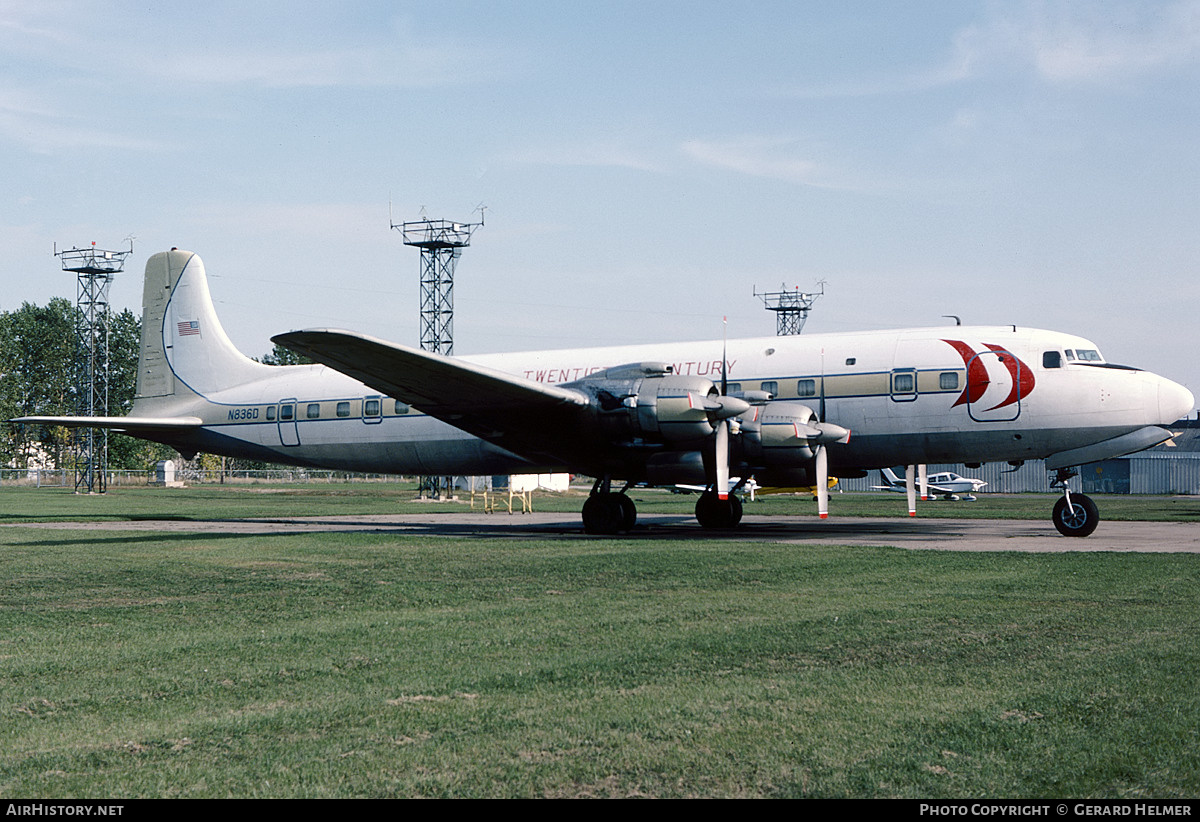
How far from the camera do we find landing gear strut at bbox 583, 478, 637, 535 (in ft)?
72.6

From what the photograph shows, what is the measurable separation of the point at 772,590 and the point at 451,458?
1476 cm

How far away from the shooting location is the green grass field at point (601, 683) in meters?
4.98

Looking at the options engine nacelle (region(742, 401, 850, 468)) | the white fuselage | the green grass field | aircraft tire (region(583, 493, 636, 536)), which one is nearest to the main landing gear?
the white fuselage

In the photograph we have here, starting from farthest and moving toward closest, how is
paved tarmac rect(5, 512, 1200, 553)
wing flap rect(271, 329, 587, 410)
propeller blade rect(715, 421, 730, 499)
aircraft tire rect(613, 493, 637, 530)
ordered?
aircraft tire rect(613, 493, 637, 530) → propeller blade rect(715, 421, 730, 499) → paved tarmac rect(5, 512, 1200, 553) → wing flap rect(271, 329, 587, 410)

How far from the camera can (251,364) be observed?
94.5ft

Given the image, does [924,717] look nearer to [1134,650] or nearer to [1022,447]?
[1134,650]

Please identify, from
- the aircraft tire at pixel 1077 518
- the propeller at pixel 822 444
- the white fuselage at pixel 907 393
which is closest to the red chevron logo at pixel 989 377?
the white fuselage at pixel 907 393

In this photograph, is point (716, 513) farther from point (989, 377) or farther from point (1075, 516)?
point (1075, 516)

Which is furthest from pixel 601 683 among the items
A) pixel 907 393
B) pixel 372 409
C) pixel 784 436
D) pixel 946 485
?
pixel 946 485

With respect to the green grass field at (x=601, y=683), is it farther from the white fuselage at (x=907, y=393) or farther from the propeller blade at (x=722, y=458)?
the white fuselage at (x=907, y=393)

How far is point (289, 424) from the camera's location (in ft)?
88.9

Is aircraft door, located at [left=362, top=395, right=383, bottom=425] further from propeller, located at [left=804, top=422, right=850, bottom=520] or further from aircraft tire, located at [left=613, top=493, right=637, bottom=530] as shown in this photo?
propeller, located at [left=804, top=422, right=850, bottom=520]

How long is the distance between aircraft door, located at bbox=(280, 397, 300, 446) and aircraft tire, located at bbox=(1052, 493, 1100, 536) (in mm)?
18246

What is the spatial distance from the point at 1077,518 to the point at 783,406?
245 inches
